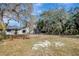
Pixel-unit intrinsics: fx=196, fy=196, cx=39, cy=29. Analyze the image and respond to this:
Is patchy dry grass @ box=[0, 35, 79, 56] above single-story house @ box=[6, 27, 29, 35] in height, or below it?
below

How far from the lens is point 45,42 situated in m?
1.86

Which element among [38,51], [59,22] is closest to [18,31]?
[38,51]

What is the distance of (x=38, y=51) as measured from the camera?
1836mm

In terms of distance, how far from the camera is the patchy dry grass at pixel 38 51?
1.83 m

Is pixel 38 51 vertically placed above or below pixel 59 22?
below

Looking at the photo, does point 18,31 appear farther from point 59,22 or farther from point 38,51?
point 59,22

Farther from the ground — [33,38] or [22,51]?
[33,38]

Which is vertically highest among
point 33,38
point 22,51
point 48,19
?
point 48,19

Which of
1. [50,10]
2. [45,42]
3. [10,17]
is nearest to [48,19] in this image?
[50,10]

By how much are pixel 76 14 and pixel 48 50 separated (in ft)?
1.43

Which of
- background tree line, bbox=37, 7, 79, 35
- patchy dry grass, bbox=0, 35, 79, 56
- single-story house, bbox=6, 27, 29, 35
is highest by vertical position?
background tree line, bbox=37, 7, 79, 35

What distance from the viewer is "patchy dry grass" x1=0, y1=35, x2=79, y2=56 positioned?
1829 millimetres

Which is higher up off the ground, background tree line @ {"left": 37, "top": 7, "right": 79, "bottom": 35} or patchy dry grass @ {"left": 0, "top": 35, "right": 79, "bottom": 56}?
background tree line @ {"left": 37, "top": 7, "right": 79, "bottom": 35}

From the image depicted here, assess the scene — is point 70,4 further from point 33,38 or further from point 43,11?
point 33,38
